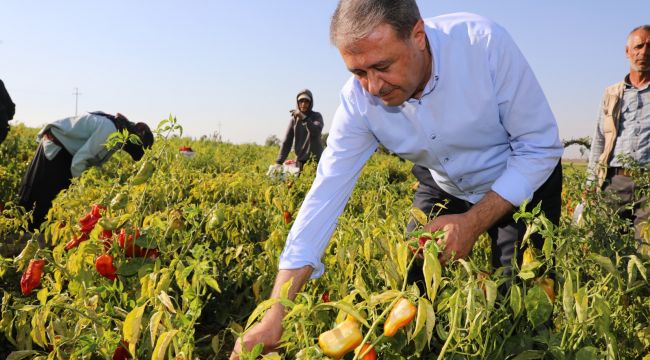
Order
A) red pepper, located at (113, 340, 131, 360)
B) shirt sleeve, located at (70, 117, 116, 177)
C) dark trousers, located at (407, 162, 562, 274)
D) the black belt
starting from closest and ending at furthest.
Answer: red pepper, located at (113, 340, 131, 360), dark trousers, located at (407, 162, 562, 274), shirt sleeve, located at (70, 117, 116, 177), the black belt

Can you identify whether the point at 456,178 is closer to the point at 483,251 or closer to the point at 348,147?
the point at 348,147

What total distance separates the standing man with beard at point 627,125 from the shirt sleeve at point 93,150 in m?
3.05

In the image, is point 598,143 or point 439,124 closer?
point 439,124

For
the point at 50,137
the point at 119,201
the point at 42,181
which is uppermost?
the point at 119,201

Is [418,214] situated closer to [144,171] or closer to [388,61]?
[388,61]

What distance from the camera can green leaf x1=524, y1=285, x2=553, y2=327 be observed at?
49.3 inches

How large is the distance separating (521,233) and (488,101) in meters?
0.43

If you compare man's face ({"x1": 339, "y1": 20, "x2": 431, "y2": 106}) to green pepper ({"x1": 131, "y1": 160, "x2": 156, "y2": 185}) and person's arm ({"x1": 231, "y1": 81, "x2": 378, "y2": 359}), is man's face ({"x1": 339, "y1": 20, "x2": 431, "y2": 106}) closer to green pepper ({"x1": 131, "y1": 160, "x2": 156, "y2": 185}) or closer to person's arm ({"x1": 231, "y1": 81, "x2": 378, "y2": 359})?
person's arm ({"x1": 231, "y1": 81, "x2": 378, "y2": 359})

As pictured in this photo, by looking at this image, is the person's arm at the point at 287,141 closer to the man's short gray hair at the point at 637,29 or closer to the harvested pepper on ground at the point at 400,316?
the man's short gray hair at the point at 637,29

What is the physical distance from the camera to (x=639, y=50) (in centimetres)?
322

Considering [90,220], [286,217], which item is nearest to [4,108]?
[90,220]

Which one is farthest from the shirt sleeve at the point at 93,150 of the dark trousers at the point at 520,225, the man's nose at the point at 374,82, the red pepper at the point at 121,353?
the man's nose at the point at 374,82

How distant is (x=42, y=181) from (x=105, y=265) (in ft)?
7.99

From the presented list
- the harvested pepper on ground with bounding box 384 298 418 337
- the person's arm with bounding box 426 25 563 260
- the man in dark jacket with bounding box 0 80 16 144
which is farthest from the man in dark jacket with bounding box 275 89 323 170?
the harvested pepper on ground with bounding box 384 298 418 337
